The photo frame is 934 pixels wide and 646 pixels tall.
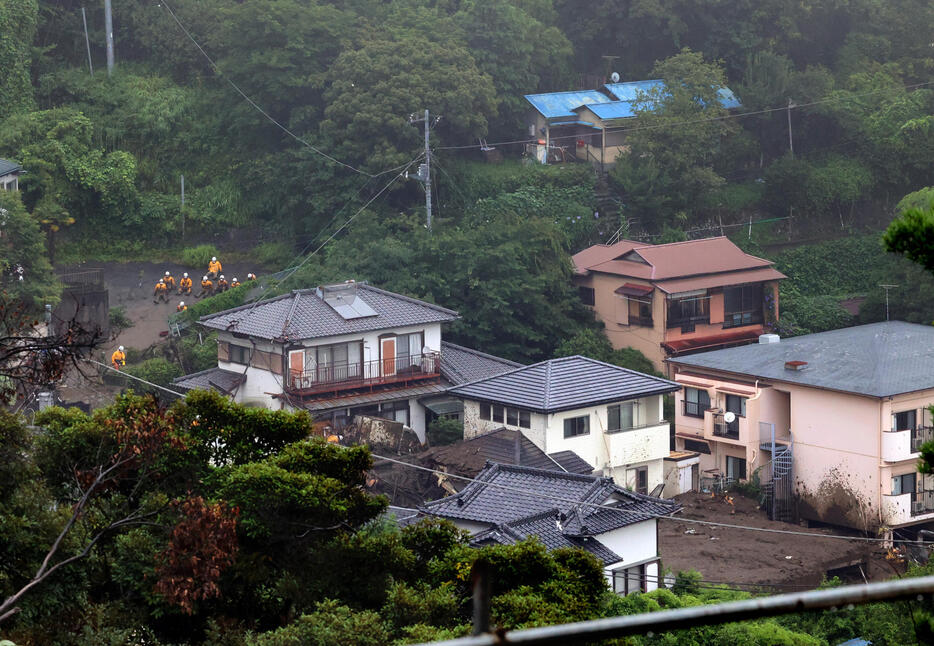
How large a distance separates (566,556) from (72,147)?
23.1m

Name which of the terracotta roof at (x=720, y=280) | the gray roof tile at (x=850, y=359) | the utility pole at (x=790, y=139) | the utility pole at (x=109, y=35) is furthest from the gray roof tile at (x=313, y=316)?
the utility pole at (x=790, y=139)

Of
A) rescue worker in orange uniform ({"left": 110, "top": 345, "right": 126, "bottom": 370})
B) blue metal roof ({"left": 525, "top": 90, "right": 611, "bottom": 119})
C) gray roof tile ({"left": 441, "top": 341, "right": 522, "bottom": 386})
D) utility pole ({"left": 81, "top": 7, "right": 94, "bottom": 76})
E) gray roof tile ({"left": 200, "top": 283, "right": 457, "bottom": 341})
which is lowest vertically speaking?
gray roof tile ({"left": 441, "top": 341, "right": 522, "bottom": 386})

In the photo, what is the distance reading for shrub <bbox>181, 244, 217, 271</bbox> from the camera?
2962cm

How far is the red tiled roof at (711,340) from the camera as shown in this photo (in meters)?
27.9

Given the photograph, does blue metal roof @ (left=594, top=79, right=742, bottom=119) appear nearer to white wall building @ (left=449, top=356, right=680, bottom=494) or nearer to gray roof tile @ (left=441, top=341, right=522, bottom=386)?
gray roof tile @ (left=441, top=341, right=522, bottom=386)

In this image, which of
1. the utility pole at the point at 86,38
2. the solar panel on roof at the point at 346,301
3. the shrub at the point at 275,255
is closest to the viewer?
the solar panel on roof at the point at 346,301

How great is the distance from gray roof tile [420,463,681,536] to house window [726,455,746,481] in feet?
25.7

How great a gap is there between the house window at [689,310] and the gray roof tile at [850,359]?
6.82 feet

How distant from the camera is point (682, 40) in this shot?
118 ft

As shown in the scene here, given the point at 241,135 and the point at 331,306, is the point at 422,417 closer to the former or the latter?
the point at 331,306

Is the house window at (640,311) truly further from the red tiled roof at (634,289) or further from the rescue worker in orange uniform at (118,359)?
the rescue worker in orange uniform at (118,359)

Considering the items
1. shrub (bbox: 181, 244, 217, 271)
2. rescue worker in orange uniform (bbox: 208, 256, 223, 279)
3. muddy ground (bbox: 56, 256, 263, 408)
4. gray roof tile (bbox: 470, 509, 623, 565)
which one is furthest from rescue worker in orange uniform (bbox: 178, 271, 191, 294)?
gray roof tile (bbox: 470, 509, 623, 565)

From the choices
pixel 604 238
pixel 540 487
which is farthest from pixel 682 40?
pixel 540 487

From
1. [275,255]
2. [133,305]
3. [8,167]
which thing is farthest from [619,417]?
[8,167]
